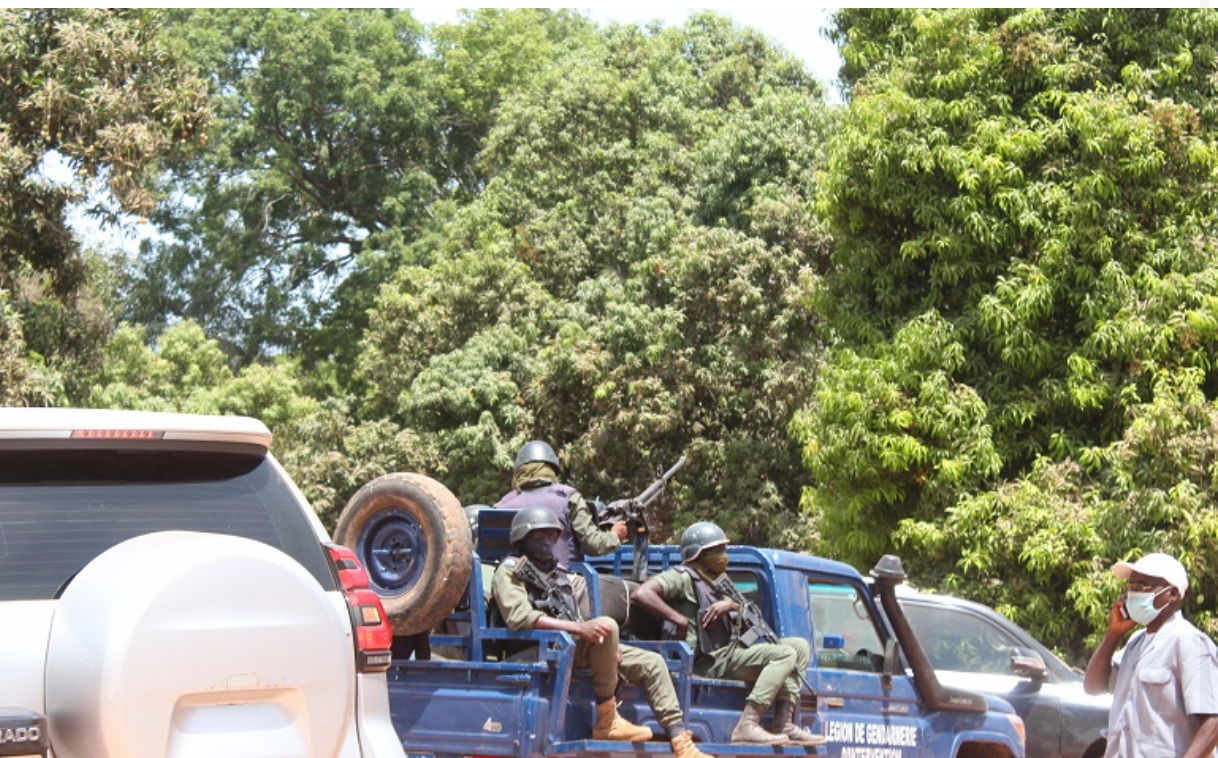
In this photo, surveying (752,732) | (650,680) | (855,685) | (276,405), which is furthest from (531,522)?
(276,405)

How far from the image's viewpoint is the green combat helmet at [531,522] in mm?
7660

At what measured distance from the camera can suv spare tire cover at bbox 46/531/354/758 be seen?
399 cm

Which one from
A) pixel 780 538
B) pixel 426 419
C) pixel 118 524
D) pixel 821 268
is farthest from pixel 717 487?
pixel 118 524

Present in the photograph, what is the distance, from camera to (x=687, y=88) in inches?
1247

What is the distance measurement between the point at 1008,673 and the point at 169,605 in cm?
932

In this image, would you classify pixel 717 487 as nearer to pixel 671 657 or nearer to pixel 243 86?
pixel 671 657

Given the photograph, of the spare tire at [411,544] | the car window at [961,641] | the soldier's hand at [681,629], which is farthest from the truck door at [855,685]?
the car window at [961,641]

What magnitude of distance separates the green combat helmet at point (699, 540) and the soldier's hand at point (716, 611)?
261mm

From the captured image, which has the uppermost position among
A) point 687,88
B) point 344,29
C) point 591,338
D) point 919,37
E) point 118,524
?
point 344,29

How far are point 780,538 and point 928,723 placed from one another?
554 inches

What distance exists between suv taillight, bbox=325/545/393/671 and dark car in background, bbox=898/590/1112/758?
759 centimetres

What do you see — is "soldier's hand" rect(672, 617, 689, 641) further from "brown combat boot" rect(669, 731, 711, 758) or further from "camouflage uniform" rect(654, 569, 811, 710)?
"brown combat boot" rect(669, 731, 711, 758)

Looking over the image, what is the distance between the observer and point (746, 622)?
837 centimetres

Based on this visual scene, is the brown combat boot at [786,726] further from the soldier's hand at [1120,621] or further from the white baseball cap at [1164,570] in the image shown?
the white baseball cap at [1164,570]
